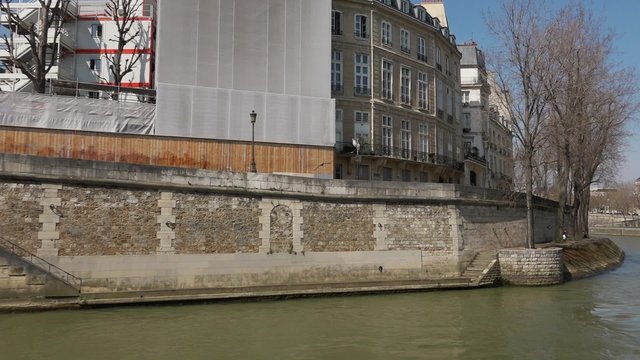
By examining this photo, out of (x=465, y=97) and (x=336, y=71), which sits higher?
(x=465, y=97)

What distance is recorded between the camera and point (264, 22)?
23.6m

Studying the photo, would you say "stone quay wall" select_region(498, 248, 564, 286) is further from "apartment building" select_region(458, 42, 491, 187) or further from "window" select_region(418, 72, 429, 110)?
"apartment building" select_region(458, 42, 491, 187)

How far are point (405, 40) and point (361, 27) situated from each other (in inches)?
148

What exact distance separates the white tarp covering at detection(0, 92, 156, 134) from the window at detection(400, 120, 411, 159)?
15.8 metres

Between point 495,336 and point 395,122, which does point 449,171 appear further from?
point 495,336

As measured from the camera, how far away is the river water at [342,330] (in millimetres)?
11859

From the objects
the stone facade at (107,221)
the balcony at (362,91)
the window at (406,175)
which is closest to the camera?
the stone facade at (107,221)

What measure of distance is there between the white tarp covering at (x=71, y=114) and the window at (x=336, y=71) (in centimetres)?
1153

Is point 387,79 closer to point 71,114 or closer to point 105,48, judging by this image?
point 71,114

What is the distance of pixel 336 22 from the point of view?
99.5 ft

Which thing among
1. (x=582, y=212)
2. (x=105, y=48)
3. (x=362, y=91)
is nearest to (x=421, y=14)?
(x=362, y=91)

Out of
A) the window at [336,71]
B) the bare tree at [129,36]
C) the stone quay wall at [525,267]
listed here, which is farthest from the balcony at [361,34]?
the stone quay wall at [525,267]

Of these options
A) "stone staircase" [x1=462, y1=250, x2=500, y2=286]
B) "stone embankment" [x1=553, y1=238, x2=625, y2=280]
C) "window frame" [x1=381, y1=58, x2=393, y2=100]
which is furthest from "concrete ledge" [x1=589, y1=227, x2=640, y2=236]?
"stone staircase" [x1=462, y1=250, x2=500, y2=286]

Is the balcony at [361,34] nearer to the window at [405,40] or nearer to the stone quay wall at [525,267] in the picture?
the window at [405,40]
